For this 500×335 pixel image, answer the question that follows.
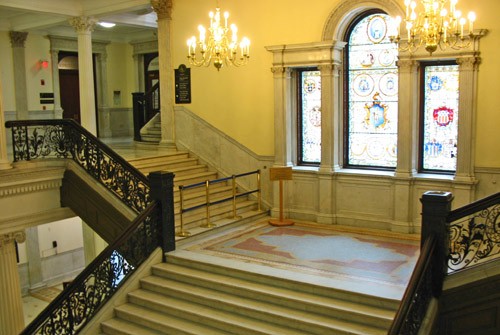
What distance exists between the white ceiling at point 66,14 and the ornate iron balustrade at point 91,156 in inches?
143

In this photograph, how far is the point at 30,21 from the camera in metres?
14.7

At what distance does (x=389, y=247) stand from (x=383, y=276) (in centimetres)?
144

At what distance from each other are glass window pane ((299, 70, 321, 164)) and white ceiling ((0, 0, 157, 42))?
4.34 meters

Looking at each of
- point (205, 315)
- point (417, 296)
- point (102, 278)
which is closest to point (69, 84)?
point (102, 278)

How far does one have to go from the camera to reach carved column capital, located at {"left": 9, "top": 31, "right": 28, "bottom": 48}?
15477mm

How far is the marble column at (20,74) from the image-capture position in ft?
51.2

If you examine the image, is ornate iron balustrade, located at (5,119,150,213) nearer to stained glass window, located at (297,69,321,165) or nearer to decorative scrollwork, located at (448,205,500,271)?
stained glass window, located at (297,69,321,165)

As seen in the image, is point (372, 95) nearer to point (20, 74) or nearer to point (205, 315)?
point (205, 315)

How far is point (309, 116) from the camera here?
424 inches

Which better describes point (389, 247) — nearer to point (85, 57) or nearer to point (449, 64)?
point (449, 64)

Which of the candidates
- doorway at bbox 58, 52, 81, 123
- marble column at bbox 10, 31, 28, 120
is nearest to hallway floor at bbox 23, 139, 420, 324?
marble column at bbox 10, 31, 28, 120

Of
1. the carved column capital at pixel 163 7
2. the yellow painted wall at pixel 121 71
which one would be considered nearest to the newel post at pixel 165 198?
the carved column capital at pixel 163 7

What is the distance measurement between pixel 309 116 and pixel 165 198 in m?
3.83

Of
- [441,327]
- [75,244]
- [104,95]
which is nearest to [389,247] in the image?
[441,327]
